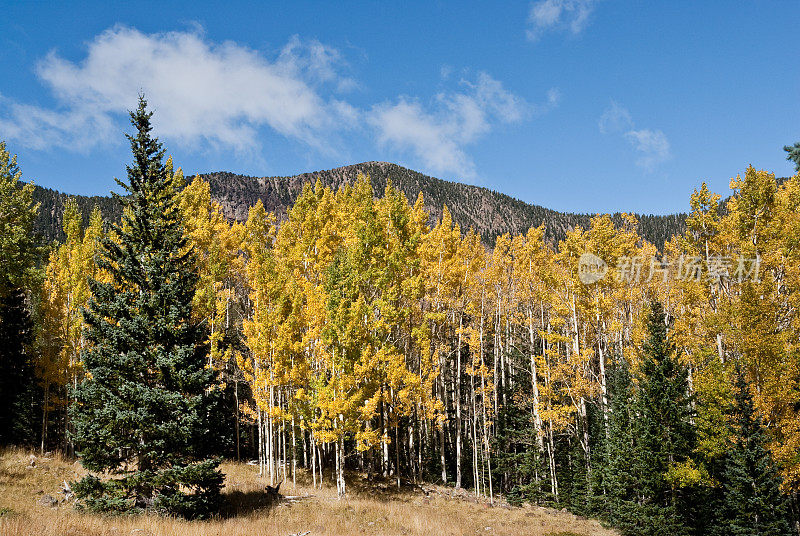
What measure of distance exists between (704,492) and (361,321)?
15862 millimetres

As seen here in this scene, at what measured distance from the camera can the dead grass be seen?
10523 mm

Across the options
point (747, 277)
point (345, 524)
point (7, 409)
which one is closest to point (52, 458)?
point (7, 409)

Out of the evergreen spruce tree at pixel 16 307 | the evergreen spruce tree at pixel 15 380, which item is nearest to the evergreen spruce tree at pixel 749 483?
the evergreen spruce tree at pixel 16 307

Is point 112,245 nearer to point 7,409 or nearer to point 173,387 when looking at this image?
point 173,387

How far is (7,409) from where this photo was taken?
25.7 meters

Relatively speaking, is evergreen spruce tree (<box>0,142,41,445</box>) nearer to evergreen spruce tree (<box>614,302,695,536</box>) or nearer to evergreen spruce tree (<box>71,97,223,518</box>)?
evergreen spruce tree (<box>71,97,223,518</box>)

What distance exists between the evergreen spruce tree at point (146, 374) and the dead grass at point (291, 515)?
0.96 m

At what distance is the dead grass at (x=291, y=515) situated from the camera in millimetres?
10523

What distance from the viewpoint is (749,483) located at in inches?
685

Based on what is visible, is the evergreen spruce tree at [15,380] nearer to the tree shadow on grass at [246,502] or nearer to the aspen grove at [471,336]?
the aspen grove at [471,336]
